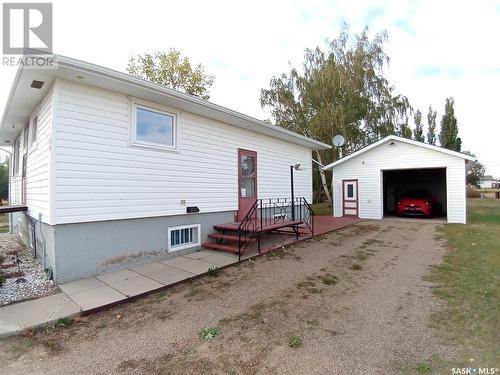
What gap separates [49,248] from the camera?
16.6 ft

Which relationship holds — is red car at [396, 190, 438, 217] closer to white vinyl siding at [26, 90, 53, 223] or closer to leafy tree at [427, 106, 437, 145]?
leafy tree at [427, 106, 437, 145]

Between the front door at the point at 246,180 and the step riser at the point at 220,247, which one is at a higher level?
the front door at the point at 246,180

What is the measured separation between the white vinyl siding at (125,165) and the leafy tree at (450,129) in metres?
23.3

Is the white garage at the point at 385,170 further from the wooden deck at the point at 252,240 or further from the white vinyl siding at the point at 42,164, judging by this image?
the white vinyl siding at the point at 42,164

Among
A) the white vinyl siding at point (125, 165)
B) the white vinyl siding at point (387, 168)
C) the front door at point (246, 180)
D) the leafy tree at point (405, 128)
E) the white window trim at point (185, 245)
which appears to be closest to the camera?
the white vinyl siding at point (125, 165)

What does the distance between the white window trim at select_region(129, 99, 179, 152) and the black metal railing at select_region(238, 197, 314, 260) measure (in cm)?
253

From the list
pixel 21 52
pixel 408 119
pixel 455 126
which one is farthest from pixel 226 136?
pixel 455 126

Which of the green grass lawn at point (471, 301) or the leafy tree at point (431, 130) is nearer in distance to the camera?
the green grass lawn at point (471, 301)

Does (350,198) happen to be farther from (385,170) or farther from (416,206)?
(416,206)

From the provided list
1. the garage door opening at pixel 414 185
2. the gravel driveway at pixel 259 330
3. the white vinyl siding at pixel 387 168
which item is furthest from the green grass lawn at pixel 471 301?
the garage door opening at pixel 414 185

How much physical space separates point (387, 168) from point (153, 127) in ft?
38.2

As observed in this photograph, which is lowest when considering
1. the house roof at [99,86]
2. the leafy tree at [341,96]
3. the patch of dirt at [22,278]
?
the patch of dirt at [22,278]

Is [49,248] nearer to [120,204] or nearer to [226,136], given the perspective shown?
[120,204]

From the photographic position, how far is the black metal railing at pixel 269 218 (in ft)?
22.0
